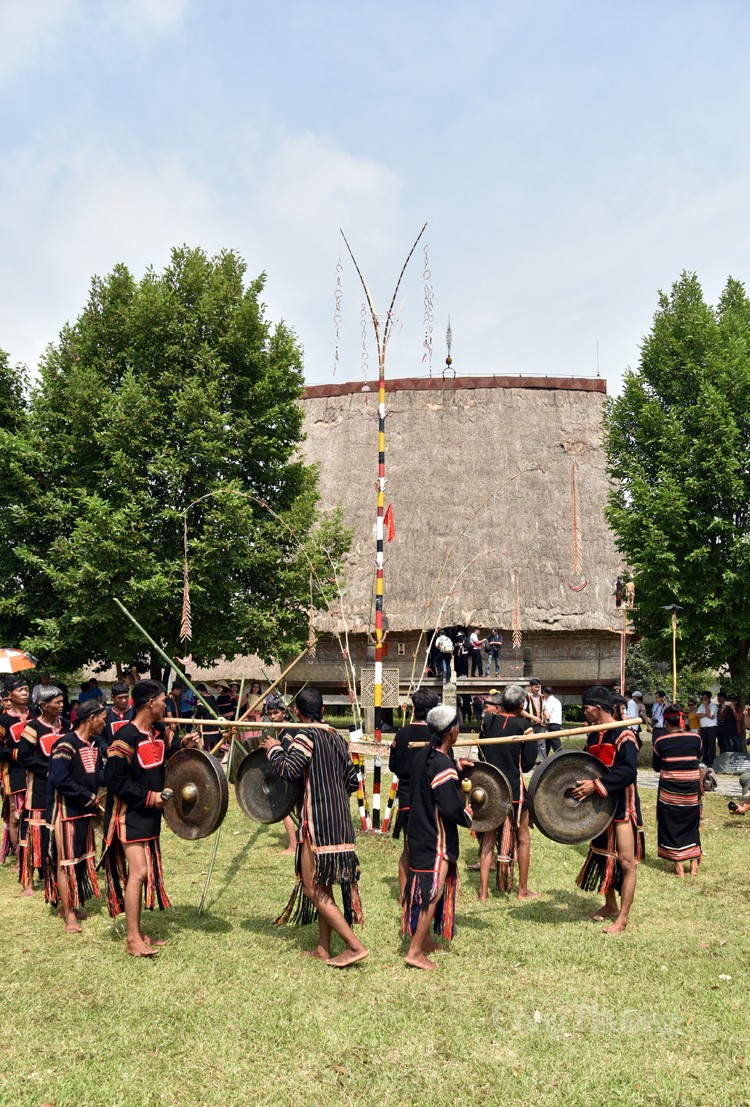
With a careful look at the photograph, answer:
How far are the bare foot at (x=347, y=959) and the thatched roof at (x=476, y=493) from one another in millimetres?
A: 22734

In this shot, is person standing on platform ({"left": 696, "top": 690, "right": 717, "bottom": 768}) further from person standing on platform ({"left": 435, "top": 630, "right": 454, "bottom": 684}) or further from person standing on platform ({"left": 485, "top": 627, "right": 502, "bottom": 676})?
person standing on platform ({"left": 485, "top": 627, "right": 502, "bottom": 676})

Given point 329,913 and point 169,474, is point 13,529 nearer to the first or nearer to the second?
point 169,474

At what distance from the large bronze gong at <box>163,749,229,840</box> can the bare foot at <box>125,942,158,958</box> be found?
85 centimetres

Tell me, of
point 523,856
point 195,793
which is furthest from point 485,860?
point 195,793

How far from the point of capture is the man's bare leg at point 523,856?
8.41 meters

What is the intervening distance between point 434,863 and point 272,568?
579 inches

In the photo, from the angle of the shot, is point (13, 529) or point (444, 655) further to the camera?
point (444, 655)

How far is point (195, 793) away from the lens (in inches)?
272

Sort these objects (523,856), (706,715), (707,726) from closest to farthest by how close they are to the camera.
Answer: (523,856), (707,726), (706,715)

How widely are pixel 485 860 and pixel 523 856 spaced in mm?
419

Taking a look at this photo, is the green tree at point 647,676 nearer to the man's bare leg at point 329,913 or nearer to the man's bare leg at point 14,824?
the man's bare leg at point 14,824

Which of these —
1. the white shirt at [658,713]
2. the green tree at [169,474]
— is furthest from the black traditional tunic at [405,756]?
the white shirt at [658,713]

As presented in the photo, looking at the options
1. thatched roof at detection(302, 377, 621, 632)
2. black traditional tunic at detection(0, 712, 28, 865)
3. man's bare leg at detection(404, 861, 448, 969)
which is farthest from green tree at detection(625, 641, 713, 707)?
man's bare leg at detection(404, 861, 448, 969)

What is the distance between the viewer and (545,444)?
3581cm
